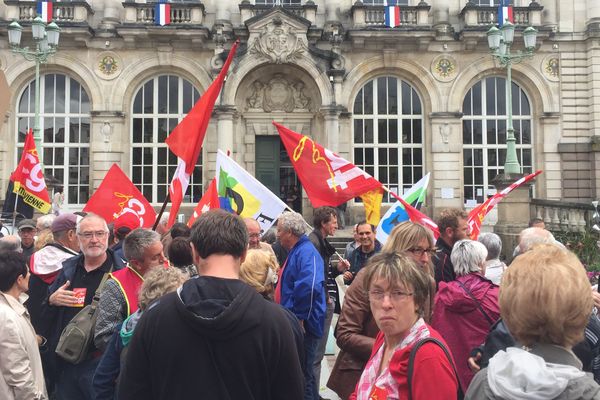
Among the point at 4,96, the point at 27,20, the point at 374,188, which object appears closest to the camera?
Answer: the point at 4,96

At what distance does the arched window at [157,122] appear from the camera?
71.2ft

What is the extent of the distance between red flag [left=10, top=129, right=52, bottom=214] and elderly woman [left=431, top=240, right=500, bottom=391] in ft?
29.4

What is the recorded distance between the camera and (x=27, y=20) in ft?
67.5

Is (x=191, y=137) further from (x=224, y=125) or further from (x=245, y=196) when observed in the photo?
(x=224, y=125)

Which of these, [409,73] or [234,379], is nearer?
[234,379]

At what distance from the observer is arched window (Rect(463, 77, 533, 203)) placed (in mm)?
22234

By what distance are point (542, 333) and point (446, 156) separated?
66.3 ft

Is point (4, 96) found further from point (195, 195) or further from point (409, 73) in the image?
point (409, 73)

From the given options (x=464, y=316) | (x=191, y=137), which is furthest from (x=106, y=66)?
(x=464, y=316)

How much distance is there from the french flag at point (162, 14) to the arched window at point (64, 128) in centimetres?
413

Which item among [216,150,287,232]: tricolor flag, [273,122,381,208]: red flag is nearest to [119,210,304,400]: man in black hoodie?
[216,150,287,232]: tricolor flag

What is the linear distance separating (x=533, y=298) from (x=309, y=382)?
391 centimetres

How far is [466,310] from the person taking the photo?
395 cm

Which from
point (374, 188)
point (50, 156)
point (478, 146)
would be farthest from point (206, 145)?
point (374, 188)
